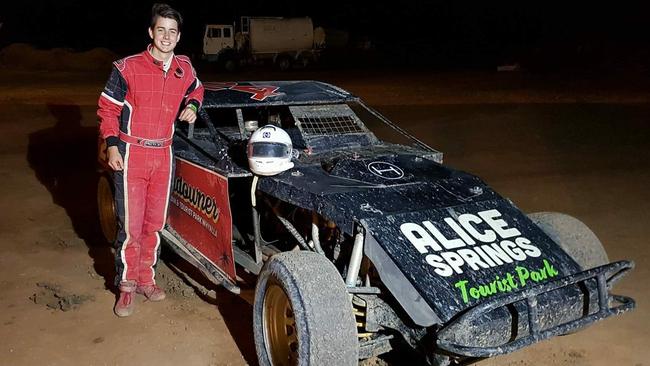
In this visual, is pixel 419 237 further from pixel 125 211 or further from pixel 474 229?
pixel 125 211

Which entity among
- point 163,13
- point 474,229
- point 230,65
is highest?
point 163,13

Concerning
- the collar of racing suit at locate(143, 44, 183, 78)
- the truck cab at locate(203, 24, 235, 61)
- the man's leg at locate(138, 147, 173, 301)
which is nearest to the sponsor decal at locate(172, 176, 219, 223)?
the man's leg at locate(138, 147, 173, 301)

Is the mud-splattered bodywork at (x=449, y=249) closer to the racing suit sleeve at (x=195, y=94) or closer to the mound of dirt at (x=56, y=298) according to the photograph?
the racing suit sleeve at (x=195, y=94)

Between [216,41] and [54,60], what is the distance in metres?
6.97

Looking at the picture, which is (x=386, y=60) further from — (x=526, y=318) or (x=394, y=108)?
(x=526, y=318)

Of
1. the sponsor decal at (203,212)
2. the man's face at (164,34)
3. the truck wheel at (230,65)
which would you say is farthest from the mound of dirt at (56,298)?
the truck wheel at (230,65)

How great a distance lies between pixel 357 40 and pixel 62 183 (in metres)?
35.2

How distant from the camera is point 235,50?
2825 centimetres

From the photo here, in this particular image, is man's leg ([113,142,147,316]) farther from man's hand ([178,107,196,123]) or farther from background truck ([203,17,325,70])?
background truck ([203,17,325,70])

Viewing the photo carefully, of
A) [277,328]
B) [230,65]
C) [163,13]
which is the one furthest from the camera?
[230,65]

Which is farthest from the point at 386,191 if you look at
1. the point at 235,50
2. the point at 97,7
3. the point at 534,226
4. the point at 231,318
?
the point at 97,7

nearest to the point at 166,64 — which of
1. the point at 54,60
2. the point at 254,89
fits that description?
the point at 254,89

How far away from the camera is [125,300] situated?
426 cm

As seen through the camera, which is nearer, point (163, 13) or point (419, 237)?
point (419, 237)
